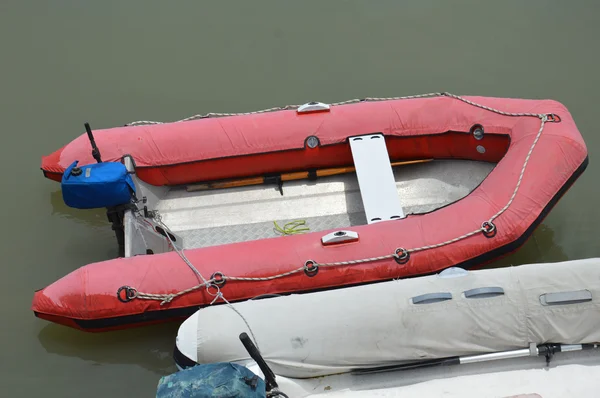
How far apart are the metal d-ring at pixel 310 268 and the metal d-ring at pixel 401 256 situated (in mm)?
474

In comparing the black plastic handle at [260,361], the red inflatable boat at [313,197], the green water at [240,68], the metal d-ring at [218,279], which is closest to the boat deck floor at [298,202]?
the red inflatable boat at [313,197]

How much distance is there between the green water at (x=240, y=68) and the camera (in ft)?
17.1

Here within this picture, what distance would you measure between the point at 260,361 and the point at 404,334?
0.79 metres

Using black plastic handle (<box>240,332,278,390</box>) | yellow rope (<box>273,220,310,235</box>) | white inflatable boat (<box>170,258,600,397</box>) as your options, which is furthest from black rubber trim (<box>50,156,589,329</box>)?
black plastic handle (<box>240,332,278,390</box>)

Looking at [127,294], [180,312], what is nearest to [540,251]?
[180,312]

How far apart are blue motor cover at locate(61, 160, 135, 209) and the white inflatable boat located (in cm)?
117

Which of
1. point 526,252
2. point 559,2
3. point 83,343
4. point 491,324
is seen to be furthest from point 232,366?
point 559,2

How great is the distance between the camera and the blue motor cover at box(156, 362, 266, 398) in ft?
10.3

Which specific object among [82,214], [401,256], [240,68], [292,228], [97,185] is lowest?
[401,256]

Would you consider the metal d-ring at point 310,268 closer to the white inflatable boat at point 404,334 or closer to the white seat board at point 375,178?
the white inflatable boat at point 404,334

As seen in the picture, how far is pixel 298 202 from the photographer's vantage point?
5031mm

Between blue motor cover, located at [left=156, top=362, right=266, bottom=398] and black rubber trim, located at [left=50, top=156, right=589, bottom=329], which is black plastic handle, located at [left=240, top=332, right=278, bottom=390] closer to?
blue motor cover, located at [left=156, top=362, right=266, bottom=398]

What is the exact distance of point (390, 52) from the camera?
21.2 feet

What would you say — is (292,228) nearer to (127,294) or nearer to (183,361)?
(127,294)
